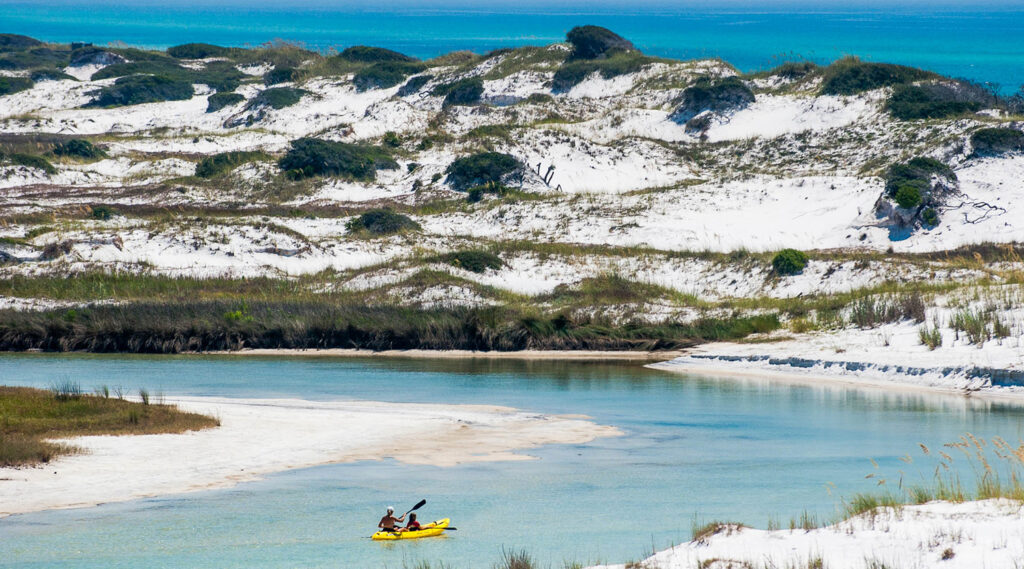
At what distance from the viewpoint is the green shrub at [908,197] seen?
128ft

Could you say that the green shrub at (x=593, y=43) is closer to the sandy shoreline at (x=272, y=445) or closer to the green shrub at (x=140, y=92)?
the green shrub at (x=140, y=92)

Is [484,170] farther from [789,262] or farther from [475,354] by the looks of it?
[475,354]

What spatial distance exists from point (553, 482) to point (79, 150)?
Answer: 5492cm

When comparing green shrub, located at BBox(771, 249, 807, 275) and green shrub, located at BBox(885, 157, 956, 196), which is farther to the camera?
green shrub, located at BBox(885, 157, 956, 196)

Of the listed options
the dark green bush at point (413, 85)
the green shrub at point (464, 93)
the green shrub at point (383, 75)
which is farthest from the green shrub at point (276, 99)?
the green shrub at point (464, 93)

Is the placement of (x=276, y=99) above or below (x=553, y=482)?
above

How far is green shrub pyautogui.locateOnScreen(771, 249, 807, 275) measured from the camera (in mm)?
33375

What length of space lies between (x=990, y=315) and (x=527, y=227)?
Answer: 22.0 m

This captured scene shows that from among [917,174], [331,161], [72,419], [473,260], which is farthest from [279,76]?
[72,419]

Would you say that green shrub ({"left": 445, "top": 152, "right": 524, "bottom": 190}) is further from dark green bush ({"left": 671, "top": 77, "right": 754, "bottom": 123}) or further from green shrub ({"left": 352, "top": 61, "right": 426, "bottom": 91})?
green shrub ({"left": 352, "top": 61, "right": 426, "bottom": 91})

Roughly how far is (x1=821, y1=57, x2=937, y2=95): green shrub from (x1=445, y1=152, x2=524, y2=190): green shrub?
18625 mm

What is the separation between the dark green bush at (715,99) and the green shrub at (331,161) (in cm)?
1640

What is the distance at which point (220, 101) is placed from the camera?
81.8m

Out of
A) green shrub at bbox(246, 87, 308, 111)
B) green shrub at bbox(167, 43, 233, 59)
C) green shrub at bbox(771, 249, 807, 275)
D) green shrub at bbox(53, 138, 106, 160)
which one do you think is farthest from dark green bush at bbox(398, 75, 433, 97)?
green shrub at bbox(771, 249, 807, 275)
